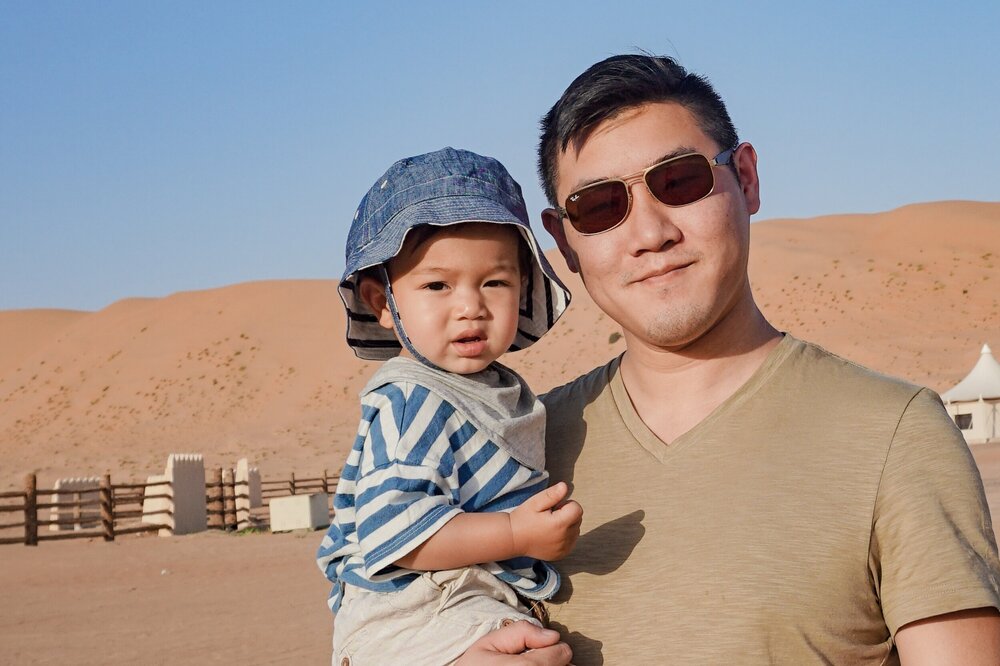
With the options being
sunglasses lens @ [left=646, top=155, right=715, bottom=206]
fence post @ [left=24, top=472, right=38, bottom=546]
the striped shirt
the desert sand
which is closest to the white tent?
the desert sand

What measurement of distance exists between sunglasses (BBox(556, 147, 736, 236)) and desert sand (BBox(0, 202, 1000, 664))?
478 inches

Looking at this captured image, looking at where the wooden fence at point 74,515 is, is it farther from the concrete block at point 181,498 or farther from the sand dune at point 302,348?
the sand dune at point 302,348

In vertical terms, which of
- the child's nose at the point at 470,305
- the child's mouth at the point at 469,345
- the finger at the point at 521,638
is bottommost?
the finger at the point at 521,638

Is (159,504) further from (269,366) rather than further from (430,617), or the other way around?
(269,366)

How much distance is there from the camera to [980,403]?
30.5 metres

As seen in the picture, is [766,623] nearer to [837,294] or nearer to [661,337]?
[661,337]

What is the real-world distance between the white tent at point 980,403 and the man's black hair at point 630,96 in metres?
29.8

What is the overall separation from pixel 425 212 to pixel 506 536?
855mm

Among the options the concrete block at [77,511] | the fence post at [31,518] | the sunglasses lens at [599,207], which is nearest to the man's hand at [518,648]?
the sunglasses lens at [599,207]

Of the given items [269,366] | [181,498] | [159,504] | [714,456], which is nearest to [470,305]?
[714,456]

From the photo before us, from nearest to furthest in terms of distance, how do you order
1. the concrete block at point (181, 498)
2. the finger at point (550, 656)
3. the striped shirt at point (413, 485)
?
the finger at point (550, 656), the striped shirt at point (413, 485), the concrete block at point (181, 498)

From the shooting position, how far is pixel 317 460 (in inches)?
1652

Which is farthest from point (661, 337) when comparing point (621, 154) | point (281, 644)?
point (281, 644)

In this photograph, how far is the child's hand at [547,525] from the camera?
2473 mm
